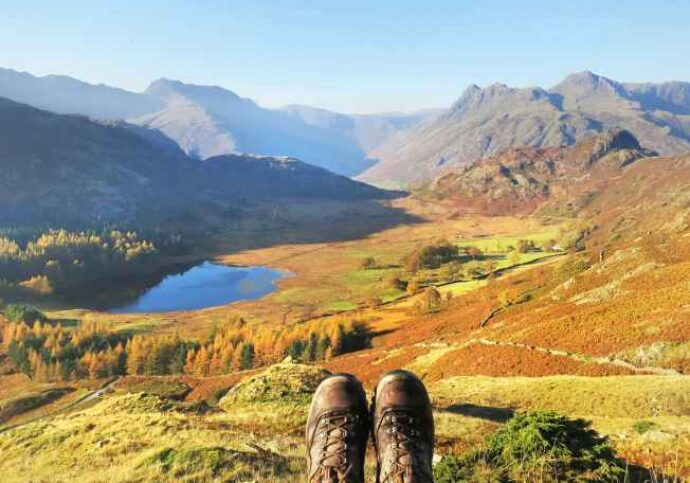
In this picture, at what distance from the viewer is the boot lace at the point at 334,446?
6.59 m

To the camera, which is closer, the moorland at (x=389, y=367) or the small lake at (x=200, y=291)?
the moorland at (x=389, y=367)

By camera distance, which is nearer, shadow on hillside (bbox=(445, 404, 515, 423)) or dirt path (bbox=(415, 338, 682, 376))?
shadow on hillside (bbox=(445, 404, 515, 423))

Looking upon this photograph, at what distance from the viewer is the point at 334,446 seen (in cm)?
708

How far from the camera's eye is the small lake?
153 m

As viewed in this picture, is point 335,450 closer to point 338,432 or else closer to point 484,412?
point 338,432

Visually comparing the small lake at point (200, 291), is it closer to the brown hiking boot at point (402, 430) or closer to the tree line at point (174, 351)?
the tree line at point (174, 351)

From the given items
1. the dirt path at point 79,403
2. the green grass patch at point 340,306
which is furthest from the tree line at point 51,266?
the green grass patch at point 340,306

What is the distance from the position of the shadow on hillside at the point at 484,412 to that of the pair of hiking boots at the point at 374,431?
1458cm

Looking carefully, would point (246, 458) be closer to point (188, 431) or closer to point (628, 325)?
point (188, 431)

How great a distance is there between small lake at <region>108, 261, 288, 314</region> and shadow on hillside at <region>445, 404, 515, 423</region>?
13583 cm

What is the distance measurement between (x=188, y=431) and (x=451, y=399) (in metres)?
18.4

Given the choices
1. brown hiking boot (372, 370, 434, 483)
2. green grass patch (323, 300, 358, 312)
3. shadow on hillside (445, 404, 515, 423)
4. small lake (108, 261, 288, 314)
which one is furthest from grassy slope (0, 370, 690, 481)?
small lake (108, 261, 288, 314)

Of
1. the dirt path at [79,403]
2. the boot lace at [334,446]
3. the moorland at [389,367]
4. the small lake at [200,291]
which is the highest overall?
the boot lace at [334,446]

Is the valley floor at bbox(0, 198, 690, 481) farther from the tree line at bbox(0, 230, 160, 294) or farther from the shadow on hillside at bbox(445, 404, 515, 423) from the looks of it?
the tree line at bbox(0, 230, 160, 294)
